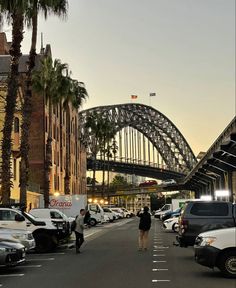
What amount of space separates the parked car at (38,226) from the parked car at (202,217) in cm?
607

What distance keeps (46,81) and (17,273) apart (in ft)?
106

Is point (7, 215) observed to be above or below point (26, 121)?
below

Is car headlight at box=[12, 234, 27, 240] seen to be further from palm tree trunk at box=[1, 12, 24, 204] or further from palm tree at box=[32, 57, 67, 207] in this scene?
palm tree at box=[32, 57, 67, 207]

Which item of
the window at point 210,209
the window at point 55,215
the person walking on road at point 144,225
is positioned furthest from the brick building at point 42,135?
the window at point 210,209

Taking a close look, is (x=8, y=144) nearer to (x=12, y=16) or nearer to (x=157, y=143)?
(x=12, y=16)

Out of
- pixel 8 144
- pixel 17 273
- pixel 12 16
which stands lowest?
pixel 17 273

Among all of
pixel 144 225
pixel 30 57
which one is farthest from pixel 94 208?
pixel 144 225

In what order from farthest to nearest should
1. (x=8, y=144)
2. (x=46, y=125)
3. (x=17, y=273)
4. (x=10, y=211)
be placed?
(x=46, y=125), (x=8, y=144), (x=10, y=211), (x=17, y=273)

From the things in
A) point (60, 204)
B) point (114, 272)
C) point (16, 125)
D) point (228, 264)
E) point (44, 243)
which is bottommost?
point (114, 272)

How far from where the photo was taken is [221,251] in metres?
13.4

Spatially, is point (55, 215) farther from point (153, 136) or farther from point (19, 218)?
point (153, 136)

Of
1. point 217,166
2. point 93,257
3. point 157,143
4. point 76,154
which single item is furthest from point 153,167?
point 93,257

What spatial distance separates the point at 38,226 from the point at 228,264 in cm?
1102

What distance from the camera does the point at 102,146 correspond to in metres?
99.3
